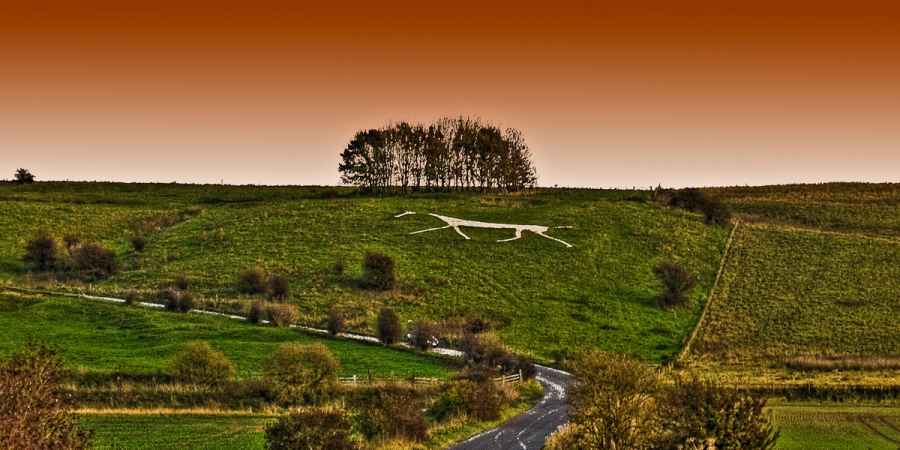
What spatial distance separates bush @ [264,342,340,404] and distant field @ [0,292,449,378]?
782 centimetres

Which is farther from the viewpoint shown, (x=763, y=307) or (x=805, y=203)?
(x=805, y=203)

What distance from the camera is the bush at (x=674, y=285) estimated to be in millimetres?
93062

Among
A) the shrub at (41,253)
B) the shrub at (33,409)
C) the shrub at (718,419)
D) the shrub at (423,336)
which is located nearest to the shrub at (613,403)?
the shrub at (718,419)

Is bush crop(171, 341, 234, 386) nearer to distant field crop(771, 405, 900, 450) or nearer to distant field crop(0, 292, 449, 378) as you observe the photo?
distant field crop(0, 292, 449, 378)

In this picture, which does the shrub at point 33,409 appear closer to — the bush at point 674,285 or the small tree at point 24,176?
the bush at point 674,285

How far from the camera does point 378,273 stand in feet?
309

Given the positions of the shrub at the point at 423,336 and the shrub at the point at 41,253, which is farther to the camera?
the shrub at the point at 41,253

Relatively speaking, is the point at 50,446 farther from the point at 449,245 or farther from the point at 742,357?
the point at 449,245

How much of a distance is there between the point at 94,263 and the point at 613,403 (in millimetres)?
79806

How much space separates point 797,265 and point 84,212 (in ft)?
309

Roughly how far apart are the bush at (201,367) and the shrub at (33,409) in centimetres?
2524

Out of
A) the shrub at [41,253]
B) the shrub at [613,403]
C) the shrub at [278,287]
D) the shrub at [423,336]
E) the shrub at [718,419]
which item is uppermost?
the shrub at [718,419]

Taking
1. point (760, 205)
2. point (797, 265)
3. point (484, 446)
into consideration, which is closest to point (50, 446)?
point (484, 446)

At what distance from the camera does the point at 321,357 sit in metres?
53.8
